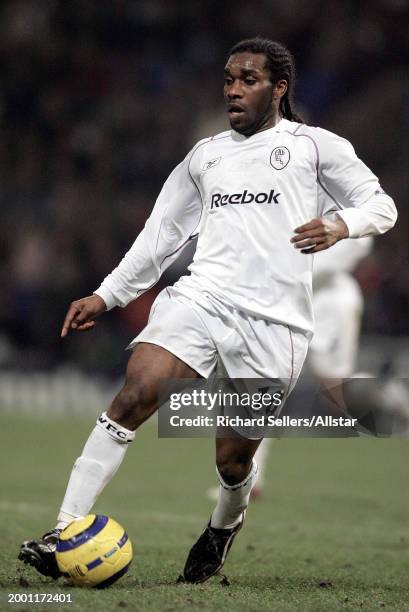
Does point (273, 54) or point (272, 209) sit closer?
point (272, 209)

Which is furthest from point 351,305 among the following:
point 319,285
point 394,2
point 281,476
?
point 394,2

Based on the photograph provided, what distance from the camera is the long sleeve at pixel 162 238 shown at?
17.1 ft

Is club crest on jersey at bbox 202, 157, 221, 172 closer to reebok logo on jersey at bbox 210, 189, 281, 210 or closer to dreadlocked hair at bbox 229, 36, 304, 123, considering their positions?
reebok logo on jersey at bbox 210, 189, 281, 210

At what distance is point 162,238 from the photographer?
5.26 meters

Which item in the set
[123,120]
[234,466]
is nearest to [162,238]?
[234,466]

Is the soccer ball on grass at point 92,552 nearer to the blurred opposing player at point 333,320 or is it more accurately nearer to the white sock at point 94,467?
the white sock at point 94,467

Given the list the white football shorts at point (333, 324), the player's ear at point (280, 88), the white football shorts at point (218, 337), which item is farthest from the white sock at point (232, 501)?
the white football shorts at point (333, 324)

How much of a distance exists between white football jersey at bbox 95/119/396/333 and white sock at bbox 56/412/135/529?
2.25 feet

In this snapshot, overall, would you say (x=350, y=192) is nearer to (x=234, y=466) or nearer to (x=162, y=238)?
(x=162, y=238)

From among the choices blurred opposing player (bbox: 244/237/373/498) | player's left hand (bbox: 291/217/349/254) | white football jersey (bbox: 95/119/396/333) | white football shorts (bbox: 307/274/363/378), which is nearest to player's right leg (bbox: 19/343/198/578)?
white football jersey (bbox: 95/119/396/333)

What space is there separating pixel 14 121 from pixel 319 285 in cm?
937

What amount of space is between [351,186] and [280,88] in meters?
0.59

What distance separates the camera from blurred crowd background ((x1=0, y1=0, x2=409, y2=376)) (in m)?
15.5

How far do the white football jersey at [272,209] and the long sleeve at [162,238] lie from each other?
0.10 m
